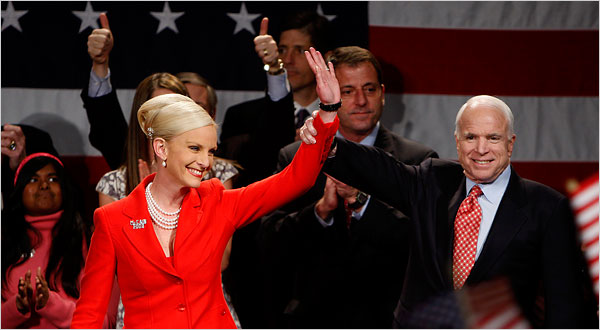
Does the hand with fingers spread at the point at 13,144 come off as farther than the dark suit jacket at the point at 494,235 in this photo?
Yes

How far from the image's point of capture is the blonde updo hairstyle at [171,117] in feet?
8.06

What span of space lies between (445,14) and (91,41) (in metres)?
2.24

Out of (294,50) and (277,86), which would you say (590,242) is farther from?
(294,50)

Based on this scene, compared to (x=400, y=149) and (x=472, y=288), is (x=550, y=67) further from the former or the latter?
(x=472, y=288)

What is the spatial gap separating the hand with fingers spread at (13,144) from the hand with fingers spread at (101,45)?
675 mm

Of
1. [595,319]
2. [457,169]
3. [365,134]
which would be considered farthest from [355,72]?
[595,319]

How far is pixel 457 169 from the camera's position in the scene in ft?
9.84

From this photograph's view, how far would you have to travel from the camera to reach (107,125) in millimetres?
3736

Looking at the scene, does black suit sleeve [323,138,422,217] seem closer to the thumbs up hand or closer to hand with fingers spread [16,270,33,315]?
the thumbs up hand

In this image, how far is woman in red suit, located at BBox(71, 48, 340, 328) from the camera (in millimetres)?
2459

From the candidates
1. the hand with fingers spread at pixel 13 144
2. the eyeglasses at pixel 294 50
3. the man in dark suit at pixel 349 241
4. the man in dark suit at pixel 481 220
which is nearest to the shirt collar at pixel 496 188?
the man in dark suit at pixel 481 220

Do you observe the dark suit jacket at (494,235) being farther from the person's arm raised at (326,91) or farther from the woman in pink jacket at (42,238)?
the woman in pink jacket at (42,238)

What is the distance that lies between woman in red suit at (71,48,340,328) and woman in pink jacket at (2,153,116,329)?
1.24 m

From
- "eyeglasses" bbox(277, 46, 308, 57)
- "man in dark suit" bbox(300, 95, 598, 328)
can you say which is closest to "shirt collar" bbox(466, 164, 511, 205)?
"man in dark suit" bbox(300, 95, 598, 328)
